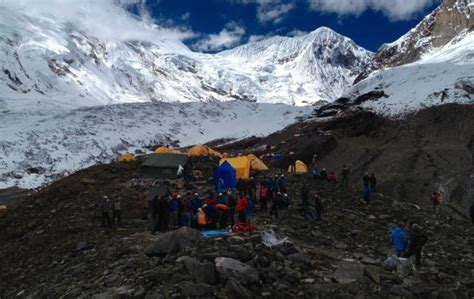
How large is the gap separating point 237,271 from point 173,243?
285 cm

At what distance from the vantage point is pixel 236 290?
12.5m

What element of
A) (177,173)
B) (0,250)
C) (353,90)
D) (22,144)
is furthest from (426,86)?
(22,144)

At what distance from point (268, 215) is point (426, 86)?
80.8 meters

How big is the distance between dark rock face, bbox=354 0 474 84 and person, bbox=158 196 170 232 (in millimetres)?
146226

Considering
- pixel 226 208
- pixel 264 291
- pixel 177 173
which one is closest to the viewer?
pixel 264 291

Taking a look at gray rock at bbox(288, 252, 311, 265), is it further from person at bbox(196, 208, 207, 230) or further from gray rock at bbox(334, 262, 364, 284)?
person at bbox(196, 208, 207, 230)

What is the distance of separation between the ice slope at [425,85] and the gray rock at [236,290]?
75.4 m

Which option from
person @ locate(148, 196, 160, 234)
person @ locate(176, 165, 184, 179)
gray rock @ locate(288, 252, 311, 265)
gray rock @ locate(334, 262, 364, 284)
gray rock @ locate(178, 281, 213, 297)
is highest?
person @ locate(176, 165, 184, 179)

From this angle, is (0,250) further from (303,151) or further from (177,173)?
(303,151)

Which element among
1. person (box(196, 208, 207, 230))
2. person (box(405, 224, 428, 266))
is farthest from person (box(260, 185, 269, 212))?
person (box(405, 224, 428, 266))

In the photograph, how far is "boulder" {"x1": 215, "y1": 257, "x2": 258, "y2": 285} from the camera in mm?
13047

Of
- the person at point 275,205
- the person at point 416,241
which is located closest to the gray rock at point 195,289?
the person at point 416,241

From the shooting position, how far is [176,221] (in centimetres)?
2234

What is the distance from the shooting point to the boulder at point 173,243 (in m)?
15.3
